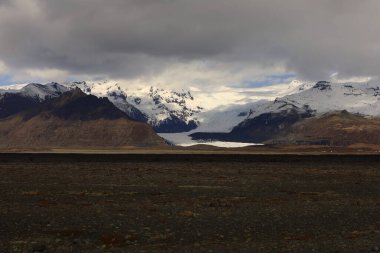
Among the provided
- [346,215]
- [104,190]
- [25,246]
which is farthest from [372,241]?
[104,190]

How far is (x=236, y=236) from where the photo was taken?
2172 cm

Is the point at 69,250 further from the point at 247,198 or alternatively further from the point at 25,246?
the point at 247,198

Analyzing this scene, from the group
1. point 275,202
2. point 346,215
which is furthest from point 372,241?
point 275,202

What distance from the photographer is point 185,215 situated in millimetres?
26016

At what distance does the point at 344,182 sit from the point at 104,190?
66.9 ft

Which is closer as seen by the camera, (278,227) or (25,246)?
(25,246)

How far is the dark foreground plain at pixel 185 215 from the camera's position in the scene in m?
20.2

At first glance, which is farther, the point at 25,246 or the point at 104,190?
the point at 104,190

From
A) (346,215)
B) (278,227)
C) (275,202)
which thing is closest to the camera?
(278,227)

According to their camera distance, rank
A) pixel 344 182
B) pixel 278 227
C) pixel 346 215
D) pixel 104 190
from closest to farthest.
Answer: pixel 278 227 < pixel 346 215 < pixel 104 190 < pixel 344 182

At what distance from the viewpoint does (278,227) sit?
934 inches

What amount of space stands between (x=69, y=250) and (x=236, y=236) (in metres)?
6.52

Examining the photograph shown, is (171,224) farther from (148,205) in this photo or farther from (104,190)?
(104,190)

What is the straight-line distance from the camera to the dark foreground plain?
66.3ft
